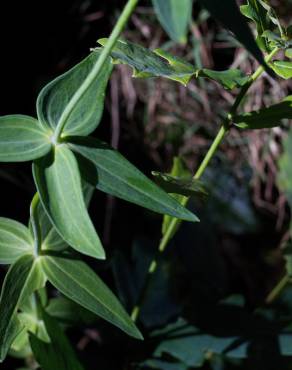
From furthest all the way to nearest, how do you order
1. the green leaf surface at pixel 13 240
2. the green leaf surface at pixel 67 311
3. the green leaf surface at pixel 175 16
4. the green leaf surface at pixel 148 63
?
1. the green leaf surface at pixel 67 311
2. the green leaf surface at pixel 13 240
3. the green leaf surface at pixel 148 63
4. the green leaf surface at pixel 175 16

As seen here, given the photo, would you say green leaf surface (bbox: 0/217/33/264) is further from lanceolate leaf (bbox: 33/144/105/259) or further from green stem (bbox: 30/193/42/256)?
lanceolate leaf (bbox: 33/144/105/259)

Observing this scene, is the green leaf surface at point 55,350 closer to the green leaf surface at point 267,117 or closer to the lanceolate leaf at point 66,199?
the lanceolate leaf at point 66,199

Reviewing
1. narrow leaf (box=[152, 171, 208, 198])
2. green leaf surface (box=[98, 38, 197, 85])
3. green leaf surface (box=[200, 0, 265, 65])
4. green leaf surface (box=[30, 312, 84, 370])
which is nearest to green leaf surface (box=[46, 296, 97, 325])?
green leaf surface (box=[30, 312, 84, 370])

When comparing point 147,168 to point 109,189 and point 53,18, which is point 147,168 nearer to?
point 53,18

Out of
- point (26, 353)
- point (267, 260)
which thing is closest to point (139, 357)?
point (26, 353)

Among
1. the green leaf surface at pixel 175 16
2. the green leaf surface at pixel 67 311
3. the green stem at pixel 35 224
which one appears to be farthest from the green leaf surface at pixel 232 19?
the green leaf surface at pixel 67 311

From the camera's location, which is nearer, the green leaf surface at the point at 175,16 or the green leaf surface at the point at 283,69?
the green leaf surface at the point at 175,16

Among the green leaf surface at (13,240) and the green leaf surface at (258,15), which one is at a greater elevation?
the green leaf surface at (258,15)
